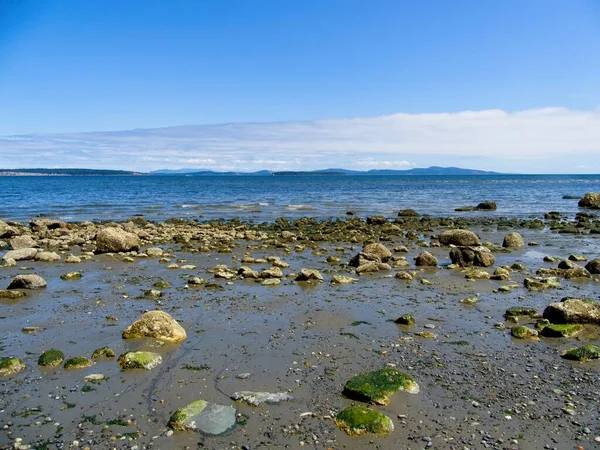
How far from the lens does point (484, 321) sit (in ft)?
37.2

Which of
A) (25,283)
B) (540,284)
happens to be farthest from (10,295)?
(540,284)

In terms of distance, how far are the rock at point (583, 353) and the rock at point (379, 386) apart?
3611 mm

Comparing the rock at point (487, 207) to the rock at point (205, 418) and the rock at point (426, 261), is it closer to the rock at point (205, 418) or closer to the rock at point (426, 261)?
the rock at point (426, 261)

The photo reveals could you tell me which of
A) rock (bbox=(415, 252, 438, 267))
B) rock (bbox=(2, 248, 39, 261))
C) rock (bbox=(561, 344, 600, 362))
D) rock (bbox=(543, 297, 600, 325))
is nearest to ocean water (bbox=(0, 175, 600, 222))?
rock (bbox=(2, 248, 39, 261))

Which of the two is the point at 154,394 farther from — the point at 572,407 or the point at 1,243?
the point at 1,243

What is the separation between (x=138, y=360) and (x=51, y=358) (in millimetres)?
1688

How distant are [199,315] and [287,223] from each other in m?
22.9

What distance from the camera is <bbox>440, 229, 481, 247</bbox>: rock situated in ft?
77.6

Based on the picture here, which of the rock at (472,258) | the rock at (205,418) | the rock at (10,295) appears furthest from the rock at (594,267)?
the rock at (10,295)

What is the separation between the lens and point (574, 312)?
1099 centimetres

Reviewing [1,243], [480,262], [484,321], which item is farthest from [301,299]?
[1,243]

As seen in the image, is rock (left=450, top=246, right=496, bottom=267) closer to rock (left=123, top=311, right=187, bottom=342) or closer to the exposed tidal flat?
the exposed tidal flat

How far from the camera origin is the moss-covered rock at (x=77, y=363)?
8.37m

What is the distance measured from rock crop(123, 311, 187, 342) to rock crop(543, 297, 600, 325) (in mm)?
8956
